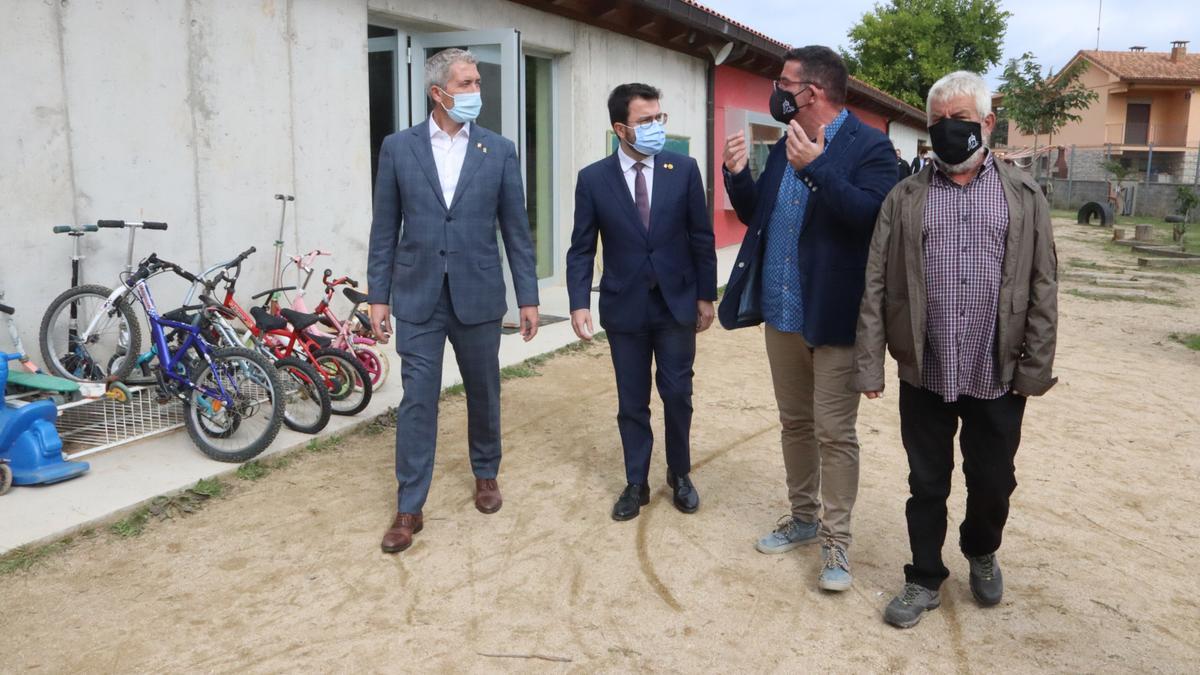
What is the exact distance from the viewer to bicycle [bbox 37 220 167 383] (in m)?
5.21

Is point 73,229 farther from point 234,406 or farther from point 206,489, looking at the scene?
point 206,489

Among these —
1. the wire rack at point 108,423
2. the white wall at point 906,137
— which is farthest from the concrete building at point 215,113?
the white wall at point 906,137

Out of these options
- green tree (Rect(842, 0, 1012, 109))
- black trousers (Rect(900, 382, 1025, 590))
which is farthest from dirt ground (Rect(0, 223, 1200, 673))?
green tree (Rect(842, 0, 1012, 109))

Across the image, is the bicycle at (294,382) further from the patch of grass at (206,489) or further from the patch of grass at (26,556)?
the patch of grass at (26,556)

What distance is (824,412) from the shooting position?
3502mm

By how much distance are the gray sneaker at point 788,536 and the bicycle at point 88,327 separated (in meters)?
3.45

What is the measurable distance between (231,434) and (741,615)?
286 centimetres

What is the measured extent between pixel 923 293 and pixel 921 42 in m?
42.1

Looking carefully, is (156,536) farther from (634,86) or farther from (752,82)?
(752,82)

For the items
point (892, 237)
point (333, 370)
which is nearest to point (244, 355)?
point (333, 370)

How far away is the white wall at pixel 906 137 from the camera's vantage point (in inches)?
Answer: 1085

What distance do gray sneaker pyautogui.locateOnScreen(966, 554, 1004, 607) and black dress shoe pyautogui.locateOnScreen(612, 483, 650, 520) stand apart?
1414mm

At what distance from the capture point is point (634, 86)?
4047mm

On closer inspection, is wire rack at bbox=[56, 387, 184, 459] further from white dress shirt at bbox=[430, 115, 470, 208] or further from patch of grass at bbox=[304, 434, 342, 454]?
white dress shirt at bbox=[430, 115, 470, 208]
